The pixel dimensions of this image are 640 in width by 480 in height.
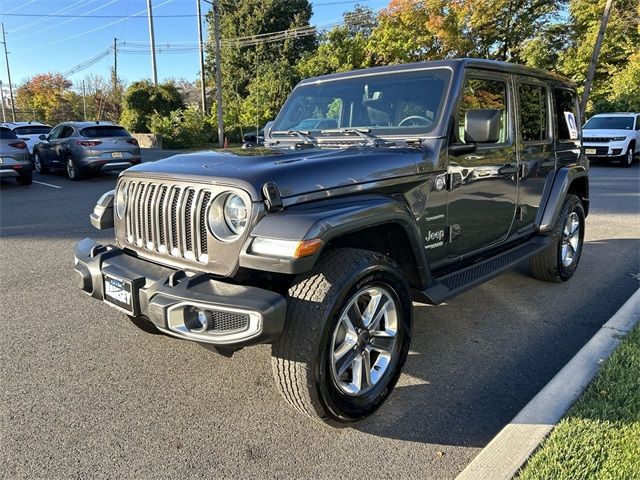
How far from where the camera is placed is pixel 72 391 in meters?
2.95

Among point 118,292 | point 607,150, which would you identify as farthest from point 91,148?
point 607,150

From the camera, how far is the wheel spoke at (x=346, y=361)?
2619 millimetres

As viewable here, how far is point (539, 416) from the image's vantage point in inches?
100

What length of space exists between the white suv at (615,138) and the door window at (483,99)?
14.6m

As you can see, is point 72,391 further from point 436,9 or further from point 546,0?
point 546,0

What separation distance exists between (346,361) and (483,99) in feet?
7.68

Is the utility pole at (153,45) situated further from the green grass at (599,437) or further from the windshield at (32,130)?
the green grass at (599,437)

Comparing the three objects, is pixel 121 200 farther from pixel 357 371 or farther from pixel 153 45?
pixel 153 45

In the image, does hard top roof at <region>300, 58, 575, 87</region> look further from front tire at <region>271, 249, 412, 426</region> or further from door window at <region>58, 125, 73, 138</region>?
door window at <region>58, 125, 73, 138</region>

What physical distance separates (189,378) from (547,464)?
2.08 metres

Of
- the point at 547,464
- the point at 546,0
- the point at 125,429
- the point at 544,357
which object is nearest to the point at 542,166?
the point at 544,357

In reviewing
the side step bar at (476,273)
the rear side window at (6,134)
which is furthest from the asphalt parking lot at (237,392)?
the rear side window at (6,134)

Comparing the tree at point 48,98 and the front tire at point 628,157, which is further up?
the tree at point 48,98

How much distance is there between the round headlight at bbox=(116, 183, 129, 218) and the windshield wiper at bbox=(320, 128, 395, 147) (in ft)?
4.97
